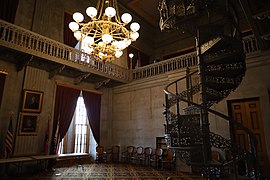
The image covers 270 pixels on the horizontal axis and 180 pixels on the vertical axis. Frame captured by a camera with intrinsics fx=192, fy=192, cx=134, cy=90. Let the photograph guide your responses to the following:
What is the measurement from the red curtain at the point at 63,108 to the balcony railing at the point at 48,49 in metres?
1.28

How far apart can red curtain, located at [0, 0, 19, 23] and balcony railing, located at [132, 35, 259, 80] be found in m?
5.35

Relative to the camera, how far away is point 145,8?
11.0 meters

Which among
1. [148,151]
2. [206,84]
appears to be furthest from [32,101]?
[206,84]

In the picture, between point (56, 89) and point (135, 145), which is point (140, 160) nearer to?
point (135, 145)

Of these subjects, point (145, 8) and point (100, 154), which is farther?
point (145, 8)

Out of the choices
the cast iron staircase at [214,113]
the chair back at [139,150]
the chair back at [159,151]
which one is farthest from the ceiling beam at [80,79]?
the cast iron staircase at [214,113]

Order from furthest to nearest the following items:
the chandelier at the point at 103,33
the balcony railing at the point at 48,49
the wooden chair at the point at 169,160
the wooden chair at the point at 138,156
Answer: the wooden chair at the point at 138,156 → the wooden chair at the point at 169,160 → the balcony railing at the point at 48,49 → the chandelier at the point at 103,33

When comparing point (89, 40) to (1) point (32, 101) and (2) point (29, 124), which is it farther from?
(2) point (29, 124)

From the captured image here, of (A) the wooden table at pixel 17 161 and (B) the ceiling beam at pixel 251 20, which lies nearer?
(B) the ceiling beam at pixel 251 20

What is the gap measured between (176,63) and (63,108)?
496 cm

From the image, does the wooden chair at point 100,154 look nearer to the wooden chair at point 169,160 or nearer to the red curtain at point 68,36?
the wooden chair at point 169,160

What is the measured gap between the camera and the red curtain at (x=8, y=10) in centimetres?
646

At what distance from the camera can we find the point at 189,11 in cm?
426

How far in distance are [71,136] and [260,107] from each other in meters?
7.60
